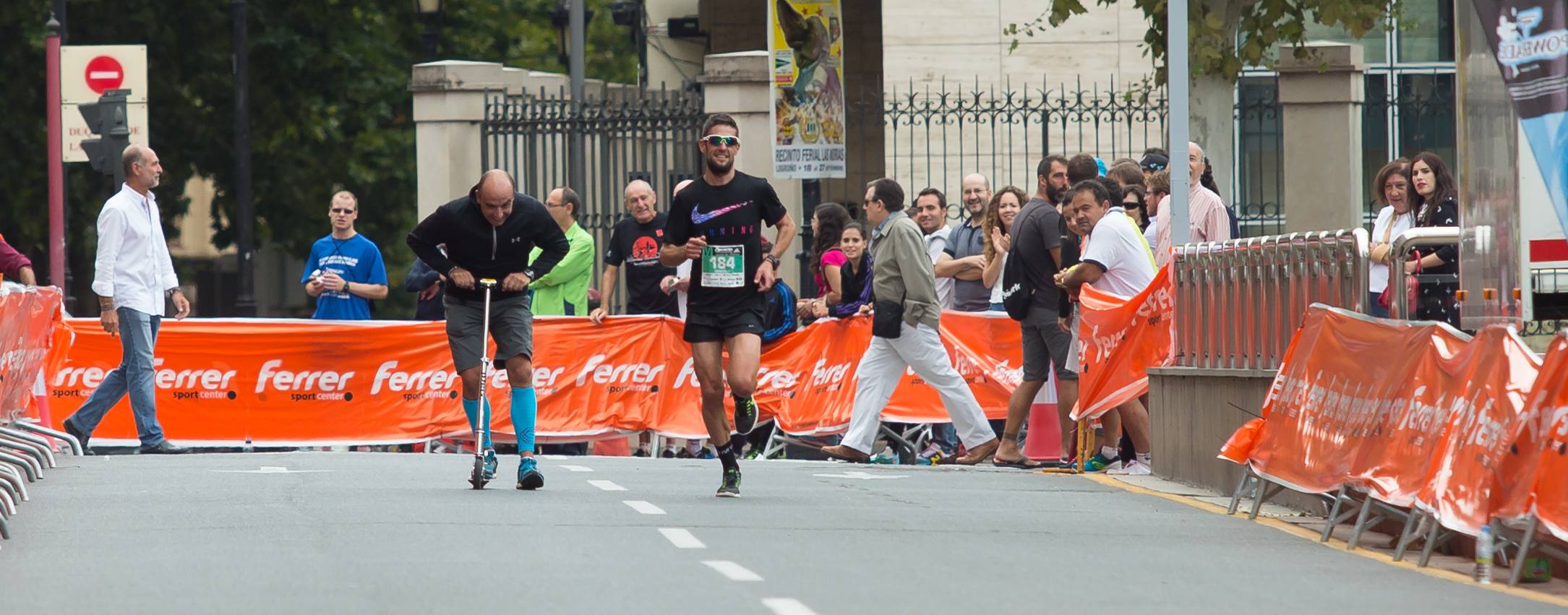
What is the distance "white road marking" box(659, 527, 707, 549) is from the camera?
31.5 ft

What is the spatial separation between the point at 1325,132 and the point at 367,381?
345 inches

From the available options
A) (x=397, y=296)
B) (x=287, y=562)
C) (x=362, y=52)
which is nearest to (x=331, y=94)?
(x=362, y=52)

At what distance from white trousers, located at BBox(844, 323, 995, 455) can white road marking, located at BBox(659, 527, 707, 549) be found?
20.0 feet

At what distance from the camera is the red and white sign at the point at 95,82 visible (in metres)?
23.2

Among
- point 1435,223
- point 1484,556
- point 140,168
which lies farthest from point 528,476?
point 140,168

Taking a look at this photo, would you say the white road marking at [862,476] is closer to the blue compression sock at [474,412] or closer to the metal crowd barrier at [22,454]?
the blue compression sock at [474,412]

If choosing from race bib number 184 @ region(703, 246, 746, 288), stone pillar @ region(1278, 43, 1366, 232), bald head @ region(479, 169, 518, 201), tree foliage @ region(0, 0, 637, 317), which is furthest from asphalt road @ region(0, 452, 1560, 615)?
tree foliage @ region(0, 0, 637, 317)

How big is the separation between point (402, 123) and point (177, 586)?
29920 millimetres

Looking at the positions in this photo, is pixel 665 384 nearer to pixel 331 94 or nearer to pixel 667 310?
pixel 667 310

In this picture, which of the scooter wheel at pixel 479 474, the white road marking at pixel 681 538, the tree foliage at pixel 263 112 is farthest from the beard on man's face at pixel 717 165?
the tree foliage at pixel 263 112

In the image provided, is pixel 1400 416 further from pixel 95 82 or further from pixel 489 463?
pixel 95 82

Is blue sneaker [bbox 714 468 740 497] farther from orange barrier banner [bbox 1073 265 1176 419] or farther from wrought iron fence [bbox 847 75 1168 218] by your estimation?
wrought iron fence [bbox 847 75 1168 218]

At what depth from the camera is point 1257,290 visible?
12836 millimetres

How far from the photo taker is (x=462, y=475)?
14.1 metres
